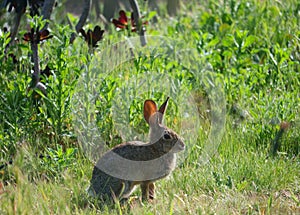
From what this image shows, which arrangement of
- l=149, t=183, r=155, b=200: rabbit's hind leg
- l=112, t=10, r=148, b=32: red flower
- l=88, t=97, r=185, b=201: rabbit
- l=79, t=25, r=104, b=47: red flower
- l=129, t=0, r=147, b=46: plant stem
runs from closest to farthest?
l=88, t=97, r=185, b=201: rabbit < l=149, t=183, r=155, b=200: rabbit's hind leg < l=79, t=25, r=104, b=47: red flower < l=129, t=0, r=147, b=46: plant stem < l=112, t=10, r=148, b=32: red flower

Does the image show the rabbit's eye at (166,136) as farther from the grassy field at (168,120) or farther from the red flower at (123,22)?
the red flower at (123,22)

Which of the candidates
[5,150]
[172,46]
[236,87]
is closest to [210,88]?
[236,87]

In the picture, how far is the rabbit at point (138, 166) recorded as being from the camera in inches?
151

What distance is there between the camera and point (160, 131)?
393cm

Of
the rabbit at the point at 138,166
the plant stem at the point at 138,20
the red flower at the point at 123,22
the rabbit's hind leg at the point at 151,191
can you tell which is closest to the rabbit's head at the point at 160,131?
the rabbit at the point at 138,166

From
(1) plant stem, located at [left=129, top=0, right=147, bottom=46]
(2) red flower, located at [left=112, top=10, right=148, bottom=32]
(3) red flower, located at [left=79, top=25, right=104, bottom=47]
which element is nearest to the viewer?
(3) red flower, located at [left=79, top=25, right=104, bottom=47]

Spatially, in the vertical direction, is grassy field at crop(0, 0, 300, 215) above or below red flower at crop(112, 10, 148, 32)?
below

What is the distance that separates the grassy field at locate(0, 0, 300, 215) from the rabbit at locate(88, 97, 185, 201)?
10cm

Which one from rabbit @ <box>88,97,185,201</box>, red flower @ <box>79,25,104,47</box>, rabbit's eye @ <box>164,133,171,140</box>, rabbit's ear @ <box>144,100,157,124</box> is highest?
red flower @ <box>79,25,104,47</box>

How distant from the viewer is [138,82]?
16.1 ft

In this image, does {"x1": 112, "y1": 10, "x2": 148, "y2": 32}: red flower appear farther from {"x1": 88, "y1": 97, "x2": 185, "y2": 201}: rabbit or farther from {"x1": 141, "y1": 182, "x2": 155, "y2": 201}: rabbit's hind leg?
{"x1": 141, "y1": 182, "x2": 155, "y2": 201}: rabbit's hind leg

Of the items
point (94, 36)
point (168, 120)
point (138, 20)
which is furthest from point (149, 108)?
point (138, 20)

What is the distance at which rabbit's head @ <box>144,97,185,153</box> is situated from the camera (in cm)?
389

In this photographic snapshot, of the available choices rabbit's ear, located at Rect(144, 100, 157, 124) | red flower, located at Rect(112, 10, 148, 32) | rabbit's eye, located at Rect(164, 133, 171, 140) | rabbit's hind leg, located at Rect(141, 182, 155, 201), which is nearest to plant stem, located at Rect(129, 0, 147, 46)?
red flower, located at Rect(112, 10, 148, 32)
